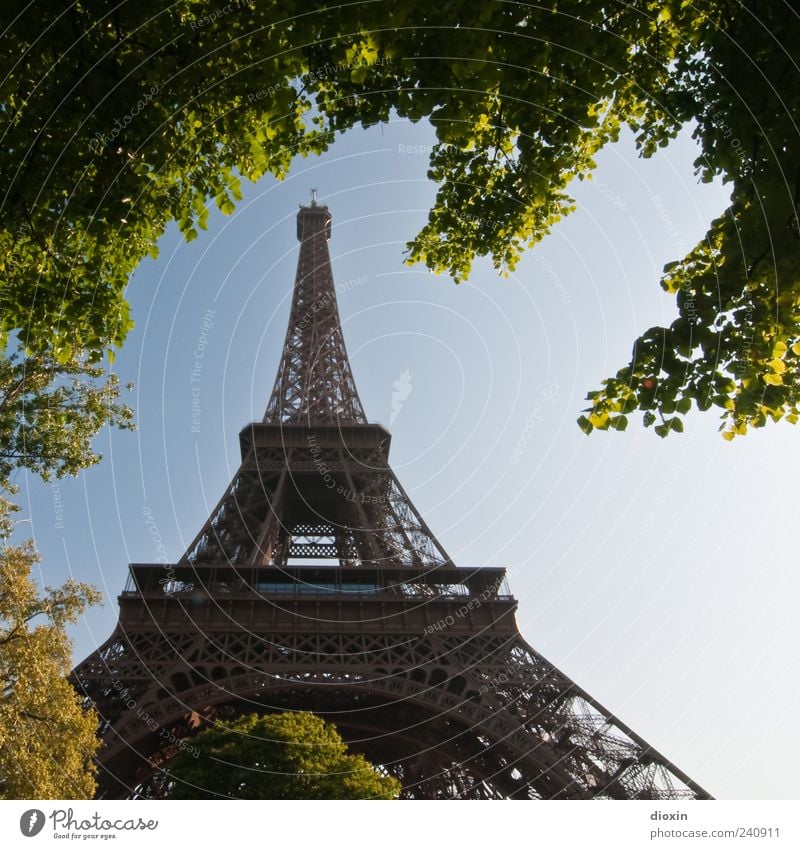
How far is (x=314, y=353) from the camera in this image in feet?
134

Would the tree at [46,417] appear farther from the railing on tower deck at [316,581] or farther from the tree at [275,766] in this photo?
the railing on tower deck at [316,581]

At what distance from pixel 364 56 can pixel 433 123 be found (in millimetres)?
1034

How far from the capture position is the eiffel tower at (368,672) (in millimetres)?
18406

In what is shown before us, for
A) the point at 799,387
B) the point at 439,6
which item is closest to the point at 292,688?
the point at 799,387

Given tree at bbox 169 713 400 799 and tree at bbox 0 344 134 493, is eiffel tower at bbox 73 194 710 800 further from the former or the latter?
tree at bbox 0 344 134 493

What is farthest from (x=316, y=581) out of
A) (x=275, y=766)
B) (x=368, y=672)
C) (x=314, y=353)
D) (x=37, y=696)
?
(x=314, y=353)

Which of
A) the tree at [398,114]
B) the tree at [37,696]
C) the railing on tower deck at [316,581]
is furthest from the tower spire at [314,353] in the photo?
the tree at [398,114]

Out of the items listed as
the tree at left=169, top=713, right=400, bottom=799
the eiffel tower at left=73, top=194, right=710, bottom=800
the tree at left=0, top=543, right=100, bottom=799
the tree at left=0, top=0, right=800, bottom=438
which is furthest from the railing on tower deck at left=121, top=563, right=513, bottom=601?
the tree at left=0, top=0, right=800, bottom=438

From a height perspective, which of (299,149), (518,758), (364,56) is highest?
(299,149)

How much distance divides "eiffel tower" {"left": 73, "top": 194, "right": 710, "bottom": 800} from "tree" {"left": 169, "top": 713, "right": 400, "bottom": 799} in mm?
1968

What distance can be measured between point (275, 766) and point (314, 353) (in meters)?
29.6

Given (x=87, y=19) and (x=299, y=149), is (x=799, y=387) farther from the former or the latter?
(x=87, y=19)

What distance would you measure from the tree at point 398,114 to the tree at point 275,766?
11.1 meters
